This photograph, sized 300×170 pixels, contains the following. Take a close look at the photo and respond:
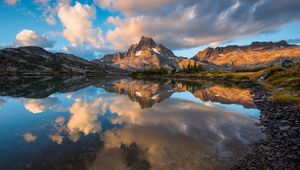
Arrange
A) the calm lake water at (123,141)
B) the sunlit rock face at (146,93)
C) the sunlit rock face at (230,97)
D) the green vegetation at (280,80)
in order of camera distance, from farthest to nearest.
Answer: the sunlit rock face at (146,93)
the sunlit rock face at (230,97)
the green vegetation at (280,80)
the calm lake water at (123,141)

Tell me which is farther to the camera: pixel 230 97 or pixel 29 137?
pixel 230 97

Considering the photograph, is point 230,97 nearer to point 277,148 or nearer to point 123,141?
point 277,148

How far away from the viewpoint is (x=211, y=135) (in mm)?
28109

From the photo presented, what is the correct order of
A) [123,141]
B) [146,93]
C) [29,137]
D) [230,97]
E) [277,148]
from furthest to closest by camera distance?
[146,93], [230,97], [29,137], [123,141], [277,148]

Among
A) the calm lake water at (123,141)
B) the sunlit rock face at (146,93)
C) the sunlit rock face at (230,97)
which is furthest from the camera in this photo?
the sunlit rock face at (146,93)

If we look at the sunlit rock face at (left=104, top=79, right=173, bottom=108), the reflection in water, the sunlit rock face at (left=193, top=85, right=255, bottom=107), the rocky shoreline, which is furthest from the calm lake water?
the sunlit rock face at (left=193, top=85, right=255, bottom=107)

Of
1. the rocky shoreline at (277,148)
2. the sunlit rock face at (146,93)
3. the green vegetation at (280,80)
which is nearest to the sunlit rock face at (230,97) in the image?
the green vegetation at (280,80)

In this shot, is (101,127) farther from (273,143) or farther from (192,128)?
(273,143)

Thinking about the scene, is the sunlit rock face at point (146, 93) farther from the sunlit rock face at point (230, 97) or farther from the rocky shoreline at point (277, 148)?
the rocky shoreline at point (277, 148)

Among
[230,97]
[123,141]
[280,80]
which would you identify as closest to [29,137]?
[123,141]

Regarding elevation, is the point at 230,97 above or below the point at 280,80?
below

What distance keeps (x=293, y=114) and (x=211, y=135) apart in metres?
15.0

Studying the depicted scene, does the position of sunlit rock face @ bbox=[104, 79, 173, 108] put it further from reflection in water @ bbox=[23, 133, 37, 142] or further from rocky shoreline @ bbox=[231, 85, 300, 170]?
rocky shoreline @ bbox=[231, 85, 300, 170]

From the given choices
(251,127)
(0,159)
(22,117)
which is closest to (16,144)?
(0,159)
